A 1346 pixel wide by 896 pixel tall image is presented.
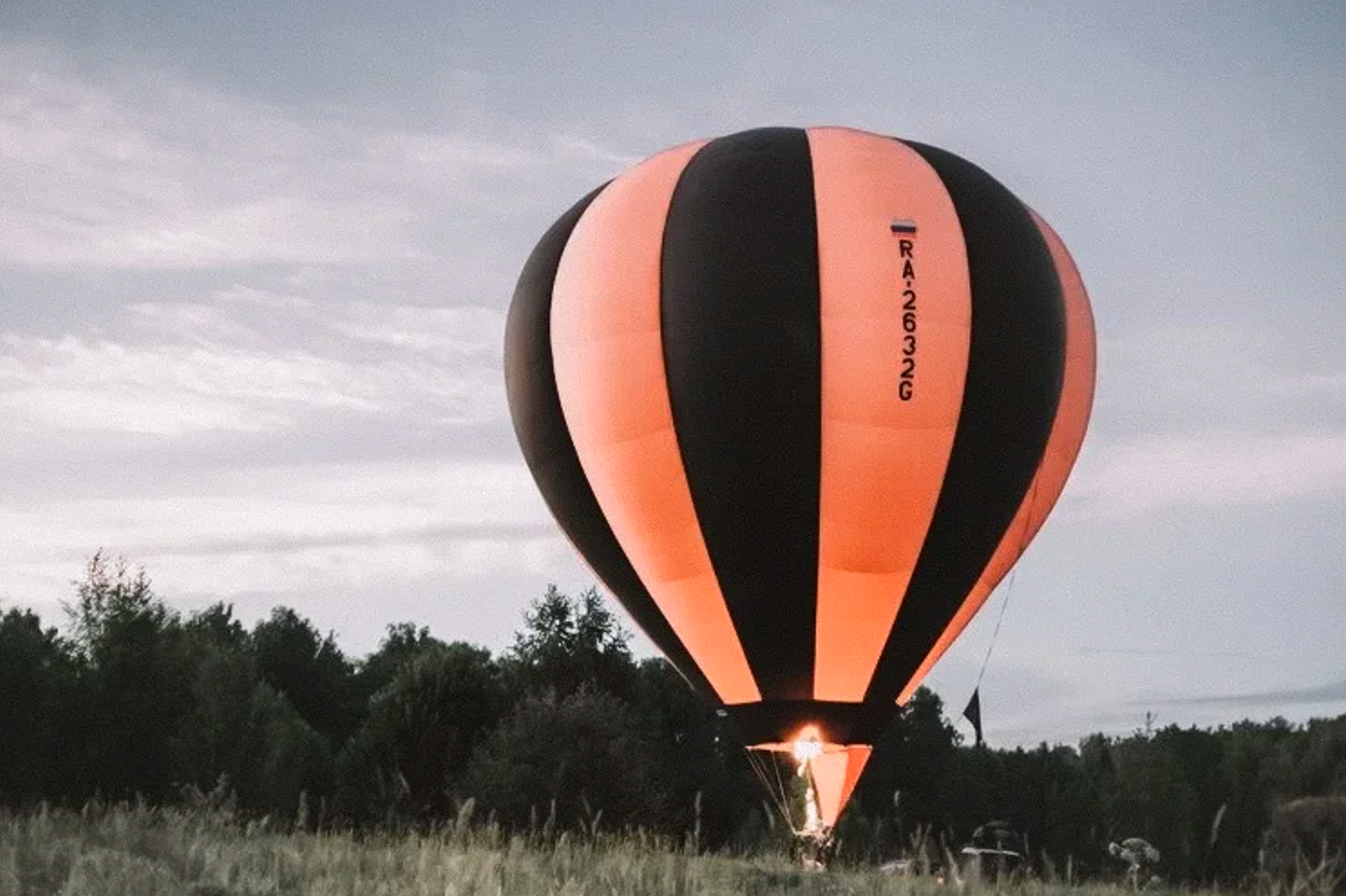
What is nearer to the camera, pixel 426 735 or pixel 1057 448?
pixel 1057 448

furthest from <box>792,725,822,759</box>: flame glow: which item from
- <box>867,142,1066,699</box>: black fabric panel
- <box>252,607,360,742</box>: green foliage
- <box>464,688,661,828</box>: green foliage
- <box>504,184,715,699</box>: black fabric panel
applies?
<box>252,607,360,742</box>: green foliage

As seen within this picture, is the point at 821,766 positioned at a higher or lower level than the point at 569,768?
higher

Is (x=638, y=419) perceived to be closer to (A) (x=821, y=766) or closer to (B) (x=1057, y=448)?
(A) (x=821, y=766)

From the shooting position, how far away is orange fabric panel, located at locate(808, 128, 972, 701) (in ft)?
60.4

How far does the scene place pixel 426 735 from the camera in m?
61.7

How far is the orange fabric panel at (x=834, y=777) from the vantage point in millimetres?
18391

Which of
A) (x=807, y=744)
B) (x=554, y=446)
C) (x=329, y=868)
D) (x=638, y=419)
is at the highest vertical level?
(x=638, y=419)

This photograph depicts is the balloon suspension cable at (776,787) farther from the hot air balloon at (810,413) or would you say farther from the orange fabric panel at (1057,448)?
the orange fabric panel at (1057,448)

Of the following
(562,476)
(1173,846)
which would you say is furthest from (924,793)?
(562,476)

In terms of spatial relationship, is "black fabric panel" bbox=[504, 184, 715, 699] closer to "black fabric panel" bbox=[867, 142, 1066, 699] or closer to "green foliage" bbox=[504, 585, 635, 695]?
"black fabric panel" bbox=[867, 142, 1066, 699]

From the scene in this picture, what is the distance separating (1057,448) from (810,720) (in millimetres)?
4842

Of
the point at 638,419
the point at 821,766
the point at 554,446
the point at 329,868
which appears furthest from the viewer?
the point at 554,446

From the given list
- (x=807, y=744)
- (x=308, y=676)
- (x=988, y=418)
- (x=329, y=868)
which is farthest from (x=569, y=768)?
(x=329, y=868)

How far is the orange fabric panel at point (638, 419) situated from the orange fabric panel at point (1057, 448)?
269 centimetres
